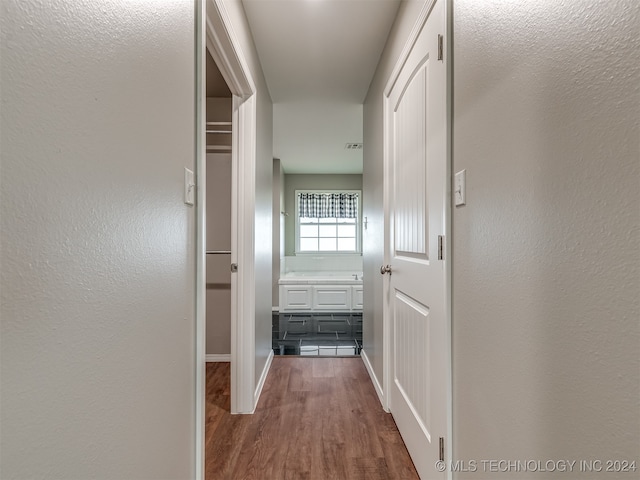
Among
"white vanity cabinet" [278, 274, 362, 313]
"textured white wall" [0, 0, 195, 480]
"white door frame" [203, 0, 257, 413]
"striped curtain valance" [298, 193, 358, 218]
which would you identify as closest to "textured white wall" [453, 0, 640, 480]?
"textured white wall" [0, 0, 195, 480]

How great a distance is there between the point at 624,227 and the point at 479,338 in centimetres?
58

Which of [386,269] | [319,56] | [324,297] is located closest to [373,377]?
[386,269]

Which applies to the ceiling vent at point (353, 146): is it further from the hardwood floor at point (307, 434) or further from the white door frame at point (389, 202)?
the hardwood floor at point (307, 434)

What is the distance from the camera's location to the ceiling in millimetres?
1963

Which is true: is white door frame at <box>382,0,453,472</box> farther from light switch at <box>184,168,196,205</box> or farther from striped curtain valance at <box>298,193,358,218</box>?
striped curtain valance at <box>298,193,358,218</box>

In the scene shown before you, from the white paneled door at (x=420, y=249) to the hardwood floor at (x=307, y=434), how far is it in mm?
151

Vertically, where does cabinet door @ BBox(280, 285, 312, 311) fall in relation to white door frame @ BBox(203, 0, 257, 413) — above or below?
below

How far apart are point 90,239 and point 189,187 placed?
50 cm

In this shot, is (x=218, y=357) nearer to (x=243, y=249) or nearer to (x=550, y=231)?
(x=243, y=249)

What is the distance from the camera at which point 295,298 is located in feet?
16.9

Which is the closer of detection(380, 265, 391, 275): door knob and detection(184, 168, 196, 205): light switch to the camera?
detection(184, 168, 196, 205): light switch

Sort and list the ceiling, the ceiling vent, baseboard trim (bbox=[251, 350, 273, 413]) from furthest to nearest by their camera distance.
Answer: the ceiling vent < baseboard trim (bbox=[251, 350, 273, 413]) < the ceiling

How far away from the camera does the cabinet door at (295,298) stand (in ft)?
16.9

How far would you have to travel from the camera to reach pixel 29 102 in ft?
1.62
